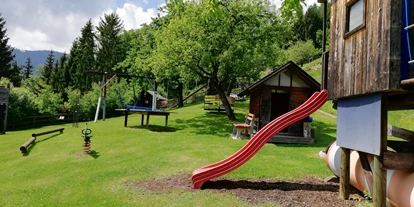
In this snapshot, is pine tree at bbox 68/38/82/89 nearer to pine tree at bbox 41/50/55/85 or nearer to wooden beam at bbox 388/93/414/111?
pine tree at bbox 41/50/55/85

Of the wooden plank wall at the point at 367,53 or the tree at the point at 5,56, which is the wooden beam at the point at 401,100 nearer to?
the wooden plank wall at the point at 367,53

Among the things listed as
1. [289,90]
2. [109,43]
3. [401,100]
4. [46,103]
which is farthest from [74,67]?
[401,100]

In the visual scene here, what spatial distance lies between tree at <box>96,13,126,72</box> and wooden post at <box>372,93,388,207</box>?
5113 cm

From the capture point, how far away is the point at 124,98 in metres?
39.9

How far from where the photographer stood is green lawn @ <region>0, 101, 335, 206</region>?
736 centimetres

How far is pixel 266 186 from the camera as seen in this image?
7973mm

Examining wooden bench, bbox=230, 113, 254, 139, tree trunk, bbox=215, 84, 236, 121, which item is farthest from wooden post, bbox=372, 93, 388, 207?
tree trunk, bbox=215, 84, 236, 121

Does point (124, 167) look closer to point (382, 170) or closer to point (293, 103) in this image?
point (382, 170)

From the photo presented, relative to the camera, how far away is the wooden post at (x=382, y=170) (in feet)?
16.9

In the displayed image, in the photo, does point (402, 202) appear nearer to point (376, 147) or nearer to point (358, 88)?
point (376, 147)

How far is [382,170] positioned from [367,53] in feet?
7.05

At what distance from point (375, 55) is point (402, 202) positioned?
263 cm

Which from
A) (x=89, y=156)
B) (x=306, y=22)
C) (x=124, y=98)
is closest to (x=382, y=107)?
(x=89, y=156)

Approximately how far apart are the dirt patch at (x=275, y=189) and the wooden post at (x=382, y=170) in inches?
50.8
